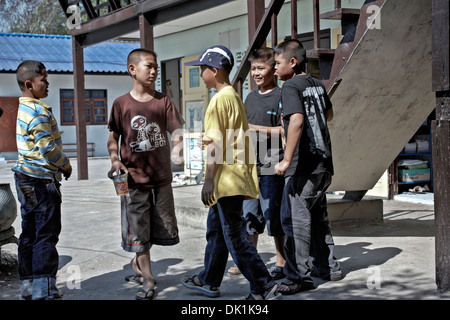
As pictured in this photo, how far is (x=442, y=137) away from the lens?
4.22 meters

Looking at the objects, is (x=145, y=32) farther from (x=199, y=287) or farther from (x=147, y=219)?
(x=199, y=287)

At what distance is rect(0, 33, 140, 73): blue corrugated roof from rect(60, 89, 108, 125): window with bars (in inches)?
54.6

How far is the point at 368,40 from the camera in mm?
5379

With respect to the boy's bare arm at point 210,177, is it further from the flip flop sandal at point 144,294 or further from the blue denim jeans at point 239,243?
the flip flop sandal at point 144,294

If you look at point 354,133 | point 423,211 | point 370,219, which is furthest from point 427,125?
point 354,133

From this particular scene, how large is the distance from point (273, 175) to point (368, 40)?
1.59 metres

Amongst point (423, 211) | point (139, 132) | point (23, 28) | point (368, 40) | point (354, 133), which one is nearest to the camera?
point (139, 132)

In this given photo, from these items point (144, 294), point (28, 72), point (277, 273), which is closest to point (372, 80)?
point (277, 273)

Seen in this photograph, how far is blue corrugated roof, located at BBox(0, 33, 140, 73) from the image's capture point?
79.5 ft

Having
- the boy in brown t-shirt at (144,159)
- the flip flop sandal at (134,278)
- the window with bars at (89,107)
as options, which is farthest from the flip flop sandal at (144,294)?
the window with bars at (89,107)

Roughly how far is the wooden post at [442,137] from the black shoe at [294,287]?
0.93 metres

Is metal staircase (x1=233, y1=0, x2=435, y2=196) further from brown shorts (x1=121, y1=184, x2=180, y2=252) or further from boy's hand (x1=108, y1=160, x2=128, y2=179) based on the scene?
boy's hand (x1=108, y1=160, x2=128, y2=179)

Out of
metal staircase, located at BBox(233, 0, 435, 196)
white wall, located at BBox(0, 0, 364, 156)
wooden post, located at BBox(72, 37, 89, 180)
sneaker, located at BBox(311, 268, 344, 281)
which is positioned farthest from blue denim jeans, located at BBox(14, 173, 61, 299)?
wooden post, located at BBox(72, 37, 89, 180)

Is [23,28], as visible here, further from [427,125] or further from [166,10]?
[427,125]
